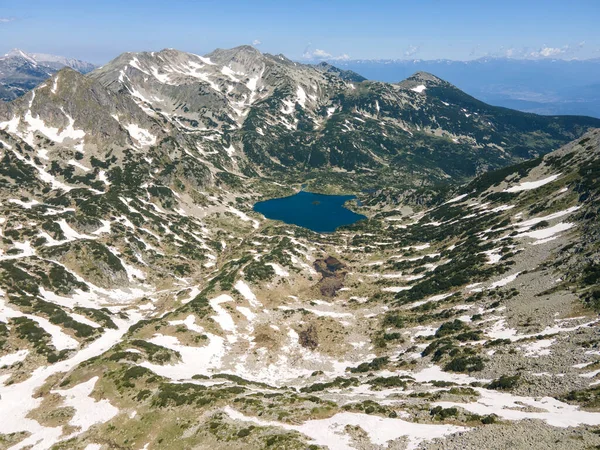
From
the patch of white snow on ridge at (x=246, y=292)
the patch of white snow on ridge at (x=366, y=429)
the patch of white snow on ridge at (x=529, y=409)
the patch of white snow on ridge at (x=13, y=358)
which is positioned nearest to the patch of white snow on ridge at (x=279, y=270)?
the patch of white snow on ridge at (x=246, y=292)

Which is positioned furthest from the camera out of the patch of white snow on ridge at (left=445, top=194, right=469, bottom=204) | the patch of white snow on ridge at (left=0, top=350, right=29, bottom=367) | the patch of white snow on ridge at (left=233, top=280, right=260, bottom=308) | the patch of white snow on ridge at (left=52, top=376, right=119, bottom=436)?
the patch of white snow on ridge at (left=445, top=194, right=469, bottom=204)

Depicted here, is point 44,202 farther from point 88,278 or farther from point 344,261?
point 344,261

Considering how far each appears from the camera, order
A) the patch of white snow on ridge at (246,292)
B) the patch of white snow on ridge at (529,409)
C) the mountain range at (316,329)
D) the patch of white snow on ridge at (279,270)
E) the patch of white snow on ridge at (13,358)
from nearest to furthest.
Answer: the patch of white snow on ridge at (529,409) → the mountain range at (316,329) → the patch of white snow on ridge at (13,358) → the patch of white snow on ridge at (246,292) → the patch of white snow on ridge at (279,270)

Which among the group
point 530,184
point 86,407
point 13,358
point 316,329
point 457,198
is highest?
point 530,184

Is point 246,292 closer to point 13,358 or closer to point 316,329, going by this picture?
point 316,329

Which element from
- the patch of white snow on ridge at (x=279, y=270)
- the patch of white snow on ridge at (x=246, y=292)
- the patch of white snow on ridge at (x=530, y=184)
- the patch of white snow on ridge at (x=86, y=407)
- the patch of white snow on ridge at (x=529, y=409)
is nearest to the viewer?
the patch of white snow on ridge at (x=529, y=409)

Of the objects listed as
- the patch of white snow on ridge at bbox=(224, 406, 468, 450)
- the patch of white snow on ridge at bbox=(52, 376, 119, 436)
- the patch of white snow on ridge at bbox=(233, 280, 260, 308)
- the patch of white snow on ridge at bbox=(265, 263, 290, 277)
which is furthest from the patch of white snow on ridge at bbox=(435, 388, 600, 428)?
the patch of white snow on ridge at bbox=(265, 263, 290, 277)

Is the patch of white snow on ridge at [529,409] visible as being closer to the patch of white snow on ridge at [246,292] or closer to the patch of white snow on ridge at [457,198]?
the patch of white snow on ridge at [246,292]

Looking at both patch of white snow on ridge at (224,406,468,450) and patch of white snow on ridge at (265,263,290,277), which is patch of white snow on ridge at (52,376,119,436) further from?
patch of white snow on ridge at (265,263,290,277)

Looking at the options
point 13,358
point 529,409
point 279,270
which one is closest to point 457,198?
point 279,270

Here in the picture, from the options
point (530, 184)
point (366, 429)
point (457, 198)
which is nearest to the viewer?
point (366, 429)

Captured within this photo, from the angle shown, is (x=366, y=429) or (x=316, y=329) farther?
(x=316, y=329)

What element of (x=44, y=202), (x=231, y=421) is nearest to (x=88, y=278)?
(x=44, y=202)
